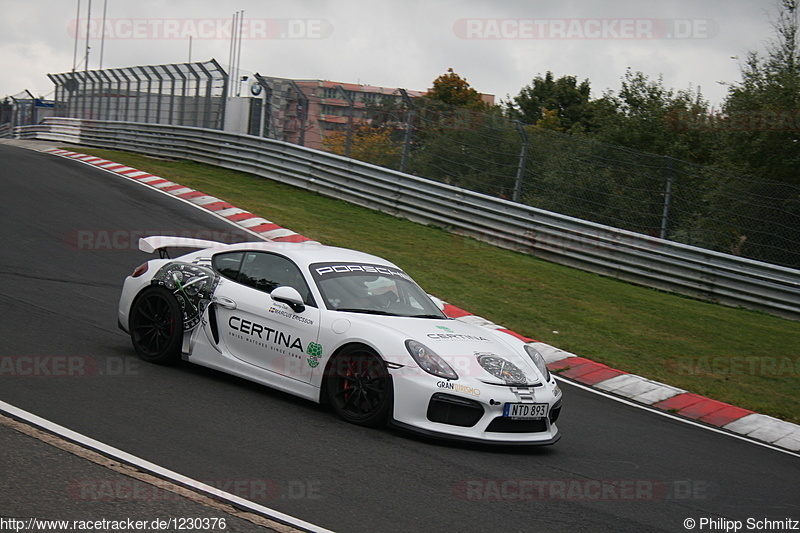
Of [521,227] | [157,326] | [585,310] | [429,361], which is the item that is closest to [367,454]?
[429,361]

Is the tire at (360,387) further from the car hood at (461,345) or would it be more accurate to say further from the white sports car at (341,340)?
the car hood at (461,345)

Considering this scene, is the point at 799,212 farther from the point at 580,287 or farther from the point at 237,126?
the point at 237,126

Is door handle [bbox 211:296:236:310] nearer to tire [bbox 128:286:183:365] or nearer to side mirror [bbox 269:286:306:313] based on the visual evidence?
tire [bbox 128:286:183:365]

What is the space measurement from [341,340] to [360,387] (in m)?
0.39

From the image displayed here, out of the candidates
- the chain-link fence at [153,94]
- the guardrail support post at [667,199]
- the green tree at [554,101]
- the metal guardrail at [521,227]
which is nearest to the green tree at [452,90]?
the green tree at [554,101]

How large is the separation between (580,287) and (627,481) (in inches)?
341

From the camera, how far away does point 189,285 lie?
7.05 metres

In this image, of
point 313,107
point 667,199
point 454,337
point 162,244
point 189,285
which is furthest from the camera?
point 313,107

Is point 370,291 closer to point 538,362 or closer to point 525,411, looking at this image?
point 538,362

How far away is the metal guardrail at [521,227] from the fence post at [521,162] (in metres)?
0.35

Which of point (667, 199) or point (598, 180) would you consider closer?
point (667, 199)

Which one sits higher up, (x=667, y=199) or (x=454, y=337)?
(x=667, y=199)

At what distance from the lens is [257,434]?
Answer: 17.8ft

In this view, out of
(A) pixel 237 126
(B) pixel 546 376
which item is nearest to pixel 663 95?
(A) pixel 237 126
